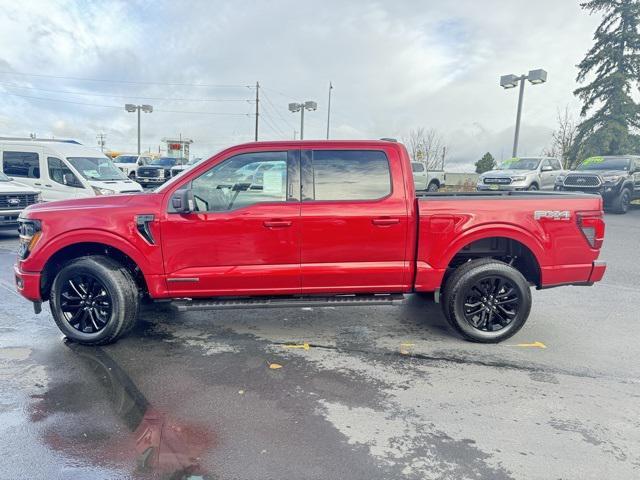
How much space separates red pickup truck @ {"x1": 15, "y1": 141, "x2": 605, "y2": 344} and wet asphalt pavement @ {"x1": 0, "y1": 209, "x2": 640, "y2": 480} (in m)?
0.46

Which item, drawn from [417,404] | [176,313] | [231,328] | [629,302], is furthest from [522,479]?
[629,302]

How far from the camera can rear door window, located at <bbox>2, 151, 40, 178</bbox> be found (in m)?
11.1

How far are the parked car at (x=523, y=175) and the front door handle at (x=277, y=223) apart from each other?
50.3 feet

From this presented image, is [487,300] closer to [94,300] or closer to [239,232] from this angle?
[239,232]

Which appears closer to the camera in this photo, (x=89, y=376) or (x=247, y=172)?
(x=89, y=376)

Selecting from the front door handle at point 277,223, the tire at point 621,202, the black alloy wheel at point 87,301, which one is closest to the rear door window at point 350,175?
the front door handle at point 277,223

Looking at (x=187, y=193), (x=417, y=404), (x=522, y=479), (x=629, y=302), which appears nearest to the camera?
(x=522, y=479)

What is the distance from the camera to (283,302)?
4219mm

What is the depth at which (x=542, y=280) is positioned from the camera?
4.41 meters

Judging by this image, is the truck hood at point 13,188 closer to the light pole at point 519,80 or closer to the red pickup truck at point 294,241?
the red pickup truck at point 294,241

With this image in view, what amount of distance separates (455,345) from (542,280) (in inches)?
43.7

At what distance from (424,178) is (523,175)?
7.01 m

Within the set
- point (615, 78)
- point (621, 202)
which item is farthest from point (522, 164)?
point (615, 78)

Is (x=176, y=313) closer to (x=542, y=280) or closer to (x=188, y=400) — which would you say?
(x=188, y=400)
